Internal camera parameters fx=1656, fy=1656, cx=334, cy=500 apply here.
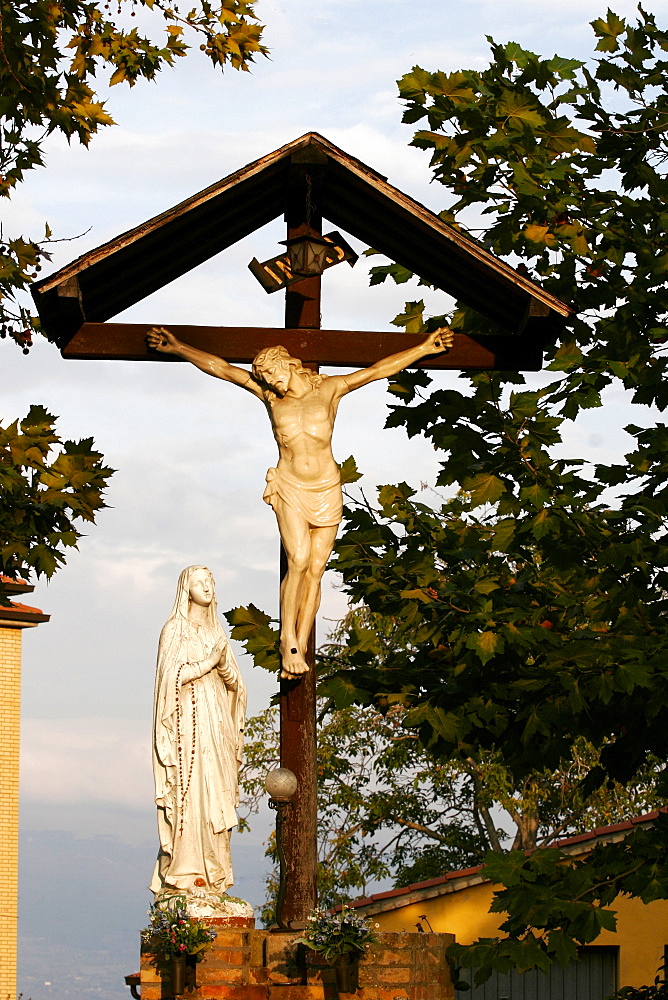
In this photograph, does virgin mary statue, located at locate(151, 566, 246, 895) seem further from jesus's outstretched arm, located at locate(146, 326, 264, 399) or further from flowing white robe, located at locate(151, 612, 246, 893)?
jesus's outstretched arm, located at locate(146, 326, 264, 399)

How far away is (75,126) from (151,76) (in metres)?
0.91

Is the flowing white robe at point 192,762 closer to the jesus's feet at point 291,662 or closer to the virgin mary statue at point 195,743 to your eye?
the virgin mary statue at point 195,743

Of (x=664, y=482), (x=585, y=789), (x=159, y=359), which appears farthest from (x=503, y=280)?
(x=585, y=789)

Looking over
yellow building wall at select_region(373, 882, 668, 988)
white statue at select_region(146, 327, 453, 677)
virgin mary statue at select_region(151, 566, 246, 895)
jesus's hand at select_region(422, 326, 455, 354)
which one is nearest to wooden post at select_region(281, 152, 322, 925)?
white statue at select_region(146, 327, 453, 677)

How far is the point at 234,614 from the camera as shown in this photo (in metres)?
8.50

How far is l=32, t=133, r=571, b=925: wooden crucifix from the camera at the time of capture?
8445mm

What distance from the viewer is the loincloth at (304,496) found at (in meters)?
8.22

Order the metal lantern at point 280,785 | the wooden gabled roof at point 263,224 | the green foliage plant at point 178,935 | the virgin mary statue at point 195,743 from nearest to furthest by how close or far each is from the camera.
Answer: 1. the metal lantern at point 280,785
2. the green foliage plant at point 178,935
3. the wooden gabled roof at point 263,224
4. the virgin mary statue at point 195,743

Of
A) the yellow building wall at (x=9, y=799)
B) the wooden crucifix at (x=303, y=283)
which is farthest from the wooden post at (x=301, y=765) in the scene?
the yellow building wall at (x=9, y=799)

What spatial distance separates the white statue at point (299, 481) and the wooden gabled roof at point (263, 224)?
89 cm

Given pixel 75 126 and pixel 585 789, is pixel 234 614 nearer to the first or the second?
pixel 585 789

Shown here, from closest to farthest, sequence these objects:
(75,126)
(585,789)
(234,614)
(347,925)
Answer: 1. (347,925)
2. (234,614)
3. (585,789)
4. (75,126)

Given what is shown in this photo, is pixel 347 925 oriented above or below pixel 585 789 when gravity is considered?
below

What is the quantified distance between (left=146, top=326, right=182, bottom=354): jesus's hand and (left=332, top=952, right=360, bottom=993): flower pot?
3173 millimetres
